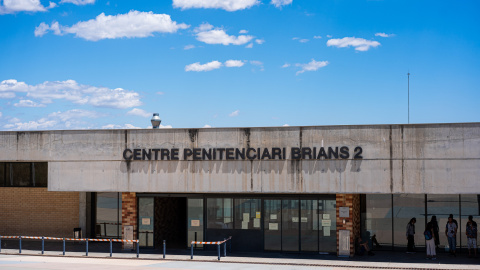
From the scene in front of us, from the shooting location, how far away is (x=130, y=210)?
25438mm

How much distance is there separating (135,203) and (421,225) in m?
12.8

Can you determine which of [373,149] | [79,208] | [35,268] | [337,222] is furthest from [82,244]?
[373,149]

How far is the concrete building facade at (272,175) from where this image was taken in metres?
22.1

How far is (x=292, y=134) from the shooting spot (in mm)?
23297

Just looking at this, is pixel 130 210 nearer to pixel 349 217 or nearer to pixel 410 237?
pixel 349 217

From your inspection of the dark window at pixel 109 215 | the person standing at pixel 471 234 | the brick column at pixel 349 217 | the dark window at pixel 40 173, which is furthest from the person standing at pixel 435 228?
the dark window at pixel 40 173

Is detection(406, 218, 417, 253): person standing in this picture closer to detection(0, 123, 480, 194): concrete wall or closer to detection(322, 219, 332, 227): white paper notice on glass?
detection(0, 123, 480, 194): concrete wall

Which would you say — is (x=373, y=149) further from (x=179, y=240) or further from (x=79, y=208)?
(x=79, y=208)

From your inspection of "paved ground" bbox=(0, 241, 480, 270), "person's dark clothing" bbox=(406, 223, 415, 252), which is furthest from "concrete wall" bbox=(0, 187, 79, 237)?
"person's dark clothing" bbox=(406, 223, 415, 252)

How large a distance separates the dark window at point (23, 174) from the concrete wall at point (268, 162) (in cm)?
369

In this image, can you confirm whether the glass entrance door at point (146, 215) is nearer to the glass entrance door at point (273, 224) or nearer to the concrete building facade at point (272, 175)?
the concrete building facade at point (272, 175)

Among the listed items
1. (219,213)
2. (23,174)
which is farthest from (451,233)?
(23,174)

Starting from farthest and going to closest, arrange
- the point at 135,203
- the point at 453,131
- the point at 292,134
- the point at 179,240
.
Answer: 1. the point at 179,240
2. the point at 135,203
3. the point at 292,134
4. the point at 453,131

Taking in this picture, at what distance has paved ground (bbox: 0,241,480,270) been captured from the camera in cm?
2109
